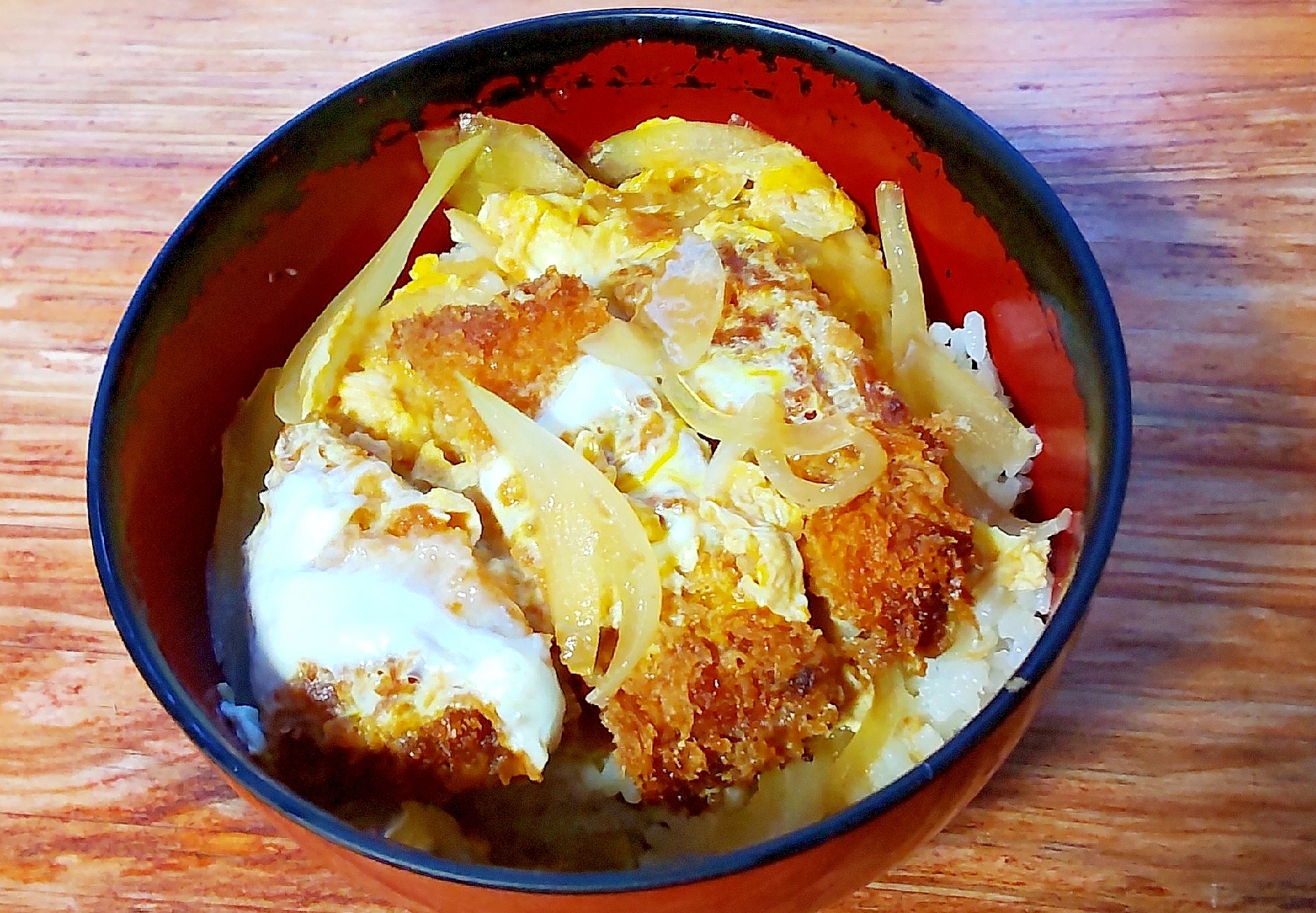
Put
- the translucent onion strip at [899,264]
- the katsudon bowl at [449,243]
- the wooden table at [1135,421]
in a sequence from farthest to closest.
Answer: the translucent onion strip at [899,264], the wooden table at [1135,421], the katsudon bowl at [449,243]

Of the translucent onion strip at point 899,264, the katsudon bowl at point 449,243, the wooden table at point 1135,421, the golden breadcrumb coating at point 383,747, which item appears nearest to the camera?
the katsudon bowl at point 449,243

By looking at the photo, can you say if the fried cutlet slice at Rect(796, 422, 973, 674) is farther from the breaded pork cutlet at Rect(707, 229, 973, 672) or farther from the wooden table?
the wooden table

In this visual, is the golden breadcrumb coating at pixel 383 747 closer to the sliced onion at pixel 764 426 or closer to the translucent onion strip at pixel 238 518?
the translucent onion strip at pixel 238 518

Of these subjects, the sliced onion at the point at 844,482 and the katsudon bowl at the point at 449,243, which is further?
the sliced onion at the point at 844,482

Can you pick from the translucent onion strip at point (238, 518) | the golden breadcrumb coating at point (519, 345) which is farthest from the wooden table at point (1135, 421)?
the golden breadcrumb coating at point (519, 345)

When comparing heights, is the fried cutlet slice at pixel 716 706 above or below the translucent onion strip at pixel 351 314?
below

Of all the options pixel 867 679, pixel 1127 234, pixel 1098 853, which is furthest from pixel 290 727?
pixel 1127 234
